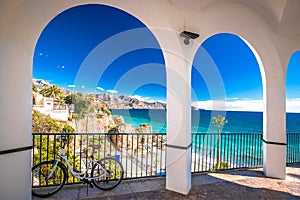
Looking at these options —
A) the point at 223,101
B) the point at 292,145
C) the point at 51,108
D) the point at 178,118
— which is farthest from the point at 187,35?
the point at 51,108

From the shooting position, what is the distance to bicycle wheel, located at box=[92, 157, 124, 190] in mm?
2713

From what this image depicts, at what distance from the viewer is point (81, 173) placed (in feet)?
8.69

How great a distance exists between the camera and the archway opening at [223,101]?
378 centimetres

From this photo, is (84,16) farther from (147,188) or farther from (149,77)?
(147,188)

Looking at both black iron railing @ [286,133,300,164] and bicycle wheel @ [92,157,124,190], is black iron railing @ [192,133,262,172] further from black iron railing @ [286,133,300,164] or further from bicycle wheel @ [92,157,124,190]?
bicycle wheel @ [92,157,124,190]

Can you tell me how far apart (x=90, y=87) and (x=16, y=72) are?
2.39 m

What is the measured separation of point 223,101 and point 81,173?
3.62m

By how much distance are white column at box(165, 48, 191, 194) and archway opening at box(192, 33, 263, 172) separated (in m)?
0.73

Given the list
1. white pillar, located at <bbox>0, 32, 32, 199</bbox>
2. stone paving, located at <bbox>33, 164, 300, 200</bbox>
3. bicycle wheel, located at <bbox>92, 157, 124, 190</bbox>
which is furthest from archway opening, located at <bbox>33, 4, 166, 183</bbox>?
white pillar, located at <bbox>0, 32, 32, 199</bbox>

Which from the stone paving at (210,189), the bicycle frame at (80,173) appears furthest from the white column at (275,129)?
the bicycle frame at (80,173)

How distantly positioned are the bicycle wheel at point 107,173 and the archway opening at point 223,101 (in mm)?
1888

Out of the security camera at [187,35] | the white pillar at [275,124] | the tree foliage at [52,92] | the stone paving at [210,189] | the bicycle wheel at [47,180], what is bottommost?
the stone paving at [210,189]

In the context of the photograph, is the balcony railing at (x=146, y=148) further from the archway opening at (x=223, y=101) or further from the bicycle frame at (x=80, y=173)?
the bicycle frame at (x=80, y=173)

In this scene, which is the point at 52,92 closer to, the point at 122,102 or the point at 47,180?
the point at 122,102
